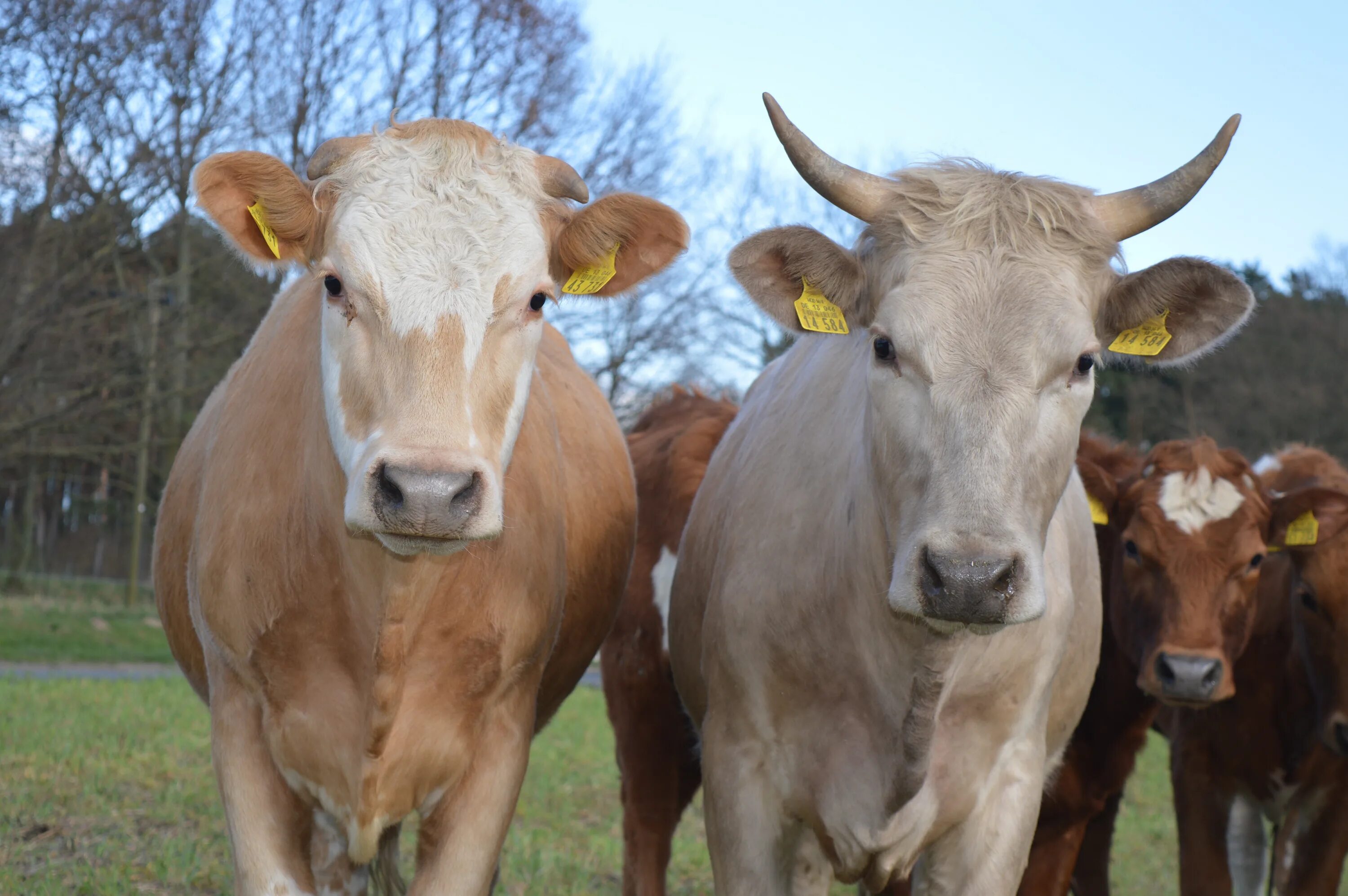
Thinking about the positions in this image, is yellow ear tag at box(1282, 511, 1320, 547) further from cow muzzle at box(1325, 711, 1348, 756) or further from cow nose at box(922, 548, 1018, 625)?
cow nose at box(922, 548, 1018, 625)

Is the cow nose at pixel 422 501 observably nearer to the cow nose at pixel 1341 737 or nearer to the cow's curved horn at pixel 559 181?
the cow's curved horn at pixel 559 181

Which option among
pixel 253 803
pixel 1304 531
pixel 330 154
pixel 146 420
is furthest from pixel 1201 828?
pixel 146 420

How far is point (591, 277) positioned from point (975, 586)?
153 cm

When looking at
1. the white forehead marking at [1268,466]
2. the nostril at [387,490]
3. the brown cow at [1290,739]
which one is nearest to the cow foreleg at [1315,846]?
the brown cow at [1290,739]

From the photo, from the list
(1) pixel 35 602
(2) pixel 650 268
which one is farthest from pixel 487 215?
(1) pixel 35 602

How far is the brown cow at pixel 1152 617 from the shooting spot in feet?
17.0

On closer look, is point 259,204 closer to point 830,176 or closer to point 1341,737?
point 830,176

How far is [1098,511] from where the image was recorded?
19.5 feet

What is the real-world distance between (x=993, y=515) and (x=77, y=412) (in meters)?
14.6

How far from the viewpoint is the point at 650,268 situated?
12.1 ft

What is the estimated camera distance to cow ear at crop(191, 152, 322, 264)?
126 inches

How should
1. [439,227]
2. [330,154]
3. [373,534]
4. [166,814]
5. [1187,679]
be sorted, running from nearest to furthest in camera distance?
[373,534] < [439,227] < [330,154] < [1187,679] < [166,814]

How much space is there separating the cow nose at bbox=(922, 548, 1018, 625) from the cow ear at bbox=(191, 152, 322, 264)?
184 centimetres

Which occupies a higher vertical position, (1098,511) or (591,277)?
(591,277)
